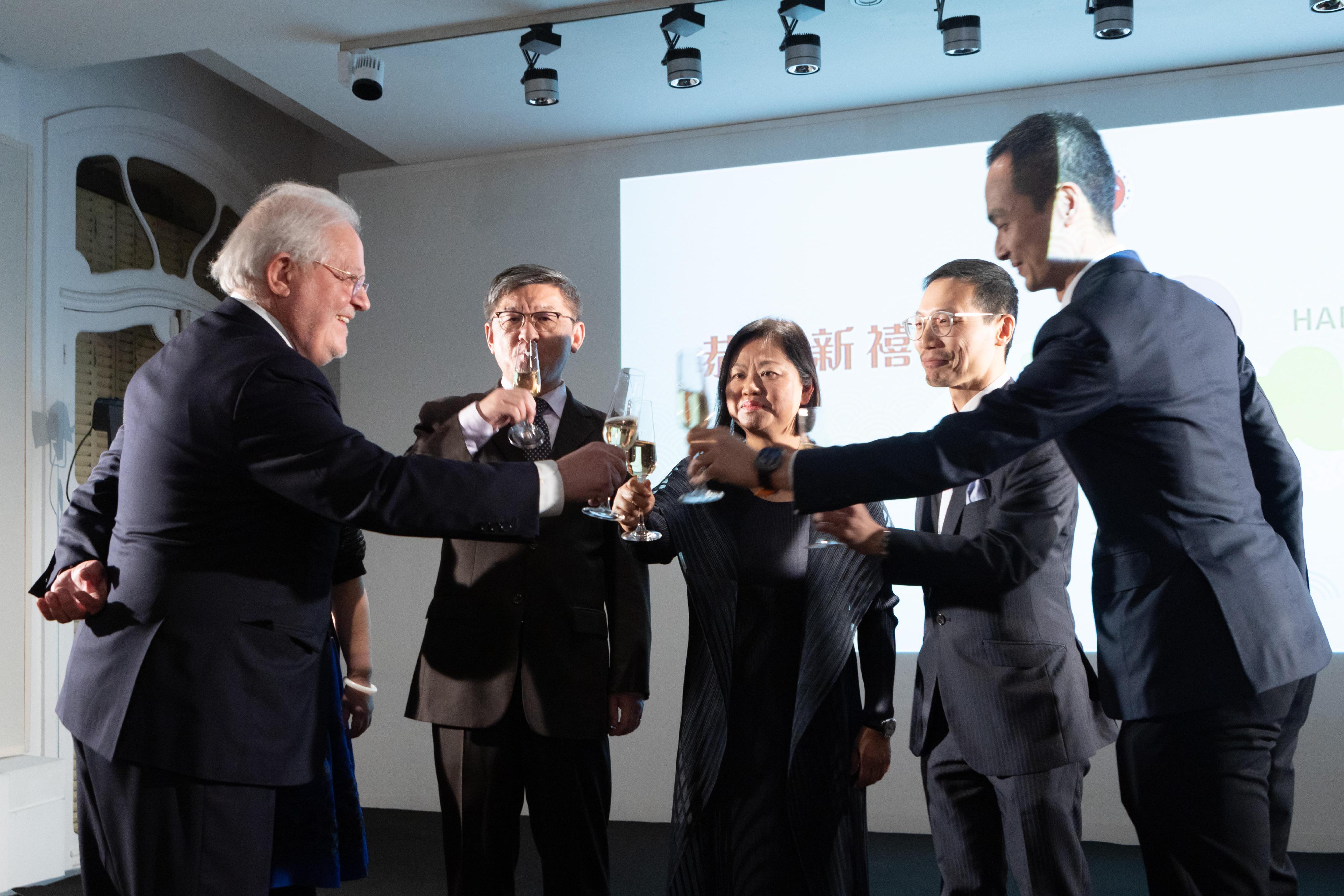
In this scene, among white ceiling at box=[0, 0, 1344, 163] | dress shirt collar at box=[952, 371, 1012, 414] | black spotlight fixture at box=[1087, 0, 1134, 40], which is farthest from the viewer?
white ceiling at box=[0, 0, 1344, 163]

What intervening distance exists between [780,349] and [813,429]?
259 millimetres

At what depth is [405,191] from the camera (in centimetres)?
557

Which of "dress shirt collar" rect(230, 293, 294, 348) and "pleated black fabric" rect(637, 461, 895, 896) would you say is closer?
"dress shirt collar" rect(230, 293, 294, 348)

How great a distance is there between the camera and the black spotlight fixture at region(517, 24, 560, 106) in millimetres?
4121

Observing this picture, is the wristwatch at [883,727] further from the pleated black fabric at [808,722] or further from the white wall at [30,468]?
the white wall at [30,468]

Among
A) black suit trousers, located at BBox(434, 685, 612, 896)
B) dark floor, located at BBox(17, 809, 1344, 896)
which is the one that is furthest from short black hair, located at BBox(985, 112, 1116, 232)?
dark floor, located at BBox(17, 809, 1344, 896)

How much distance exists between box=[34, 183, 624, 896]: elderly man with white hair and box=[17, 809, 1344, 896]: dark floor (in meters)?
2.27

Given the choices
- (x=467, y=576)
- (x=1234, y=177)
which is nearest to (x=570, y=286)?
(x=467, y=576)

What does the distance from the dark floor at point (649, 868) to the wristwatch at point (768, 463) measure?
2.43 m

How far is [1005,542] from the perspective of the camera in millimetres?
2131

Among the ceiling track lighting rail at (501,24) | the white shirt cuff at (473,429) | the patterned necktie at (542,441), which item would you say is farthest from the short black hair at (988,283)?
the ceiling track lighting rail at (501,24)

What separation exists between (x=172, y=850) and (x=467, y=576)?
93cm

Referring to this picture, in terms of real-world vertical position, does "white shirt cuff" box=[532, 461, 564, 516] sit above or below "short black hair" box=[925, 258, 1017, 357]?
below

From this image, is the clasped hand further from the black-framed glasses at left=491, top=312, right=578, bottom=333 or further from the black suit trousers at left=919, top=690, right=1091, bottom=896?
the black suit trousers at left=919, top=690, right=1091, bottom=896
